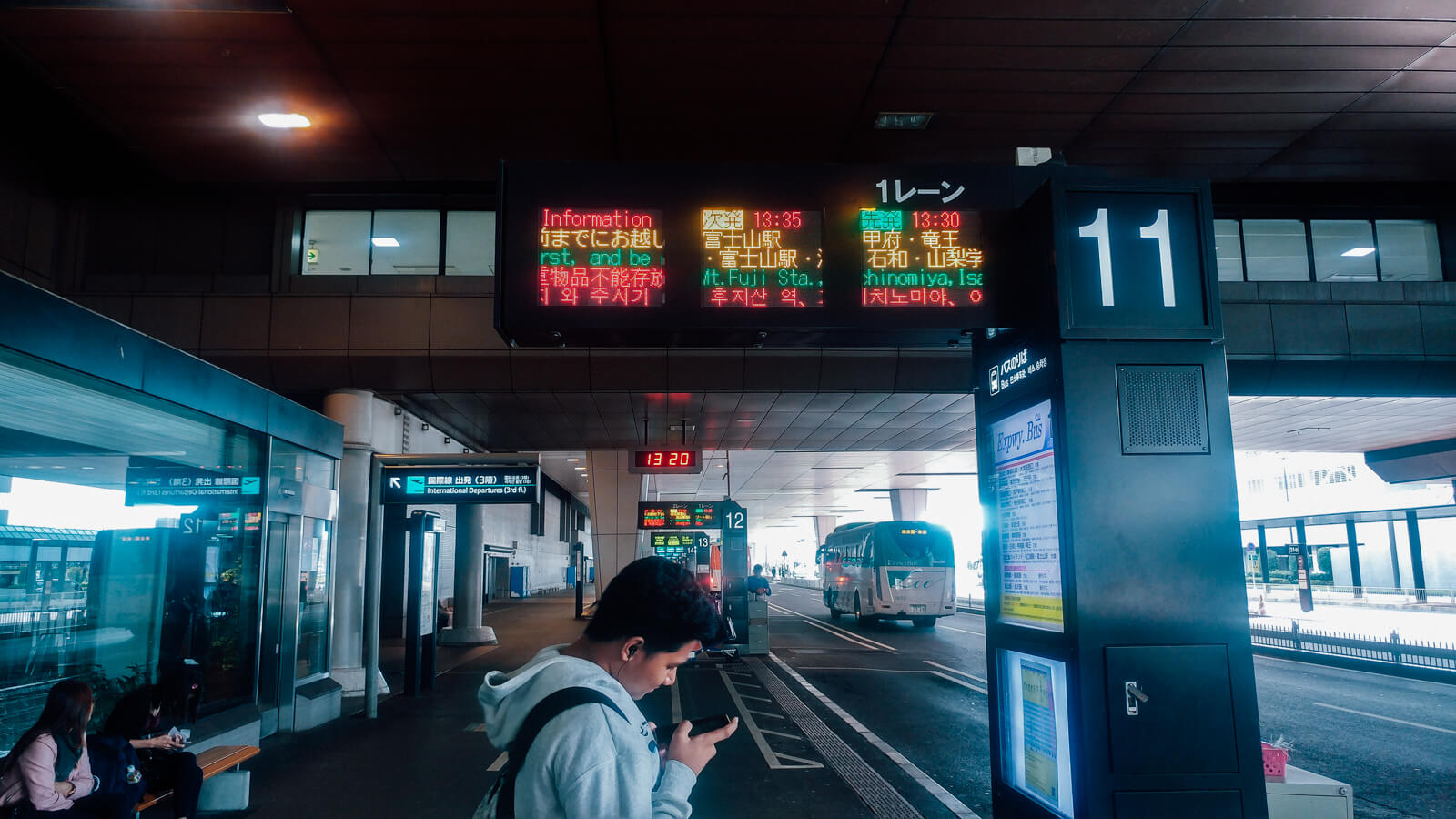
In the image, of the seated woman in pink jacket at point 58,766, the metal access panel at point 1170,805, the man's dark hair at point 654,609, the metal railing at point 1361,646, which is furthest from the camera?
the metal railing at point 1361,646

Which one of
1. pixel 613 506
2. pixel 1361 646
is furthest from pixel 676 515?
pixel 1361 646

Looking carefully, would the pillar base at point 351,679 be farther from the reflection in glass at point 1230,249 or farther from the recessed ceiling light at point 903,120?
the reflection in glass at point 1230,249

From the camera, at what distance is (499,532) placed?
3669 centimetres

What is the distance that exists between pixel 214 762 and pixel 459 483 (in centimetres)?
545

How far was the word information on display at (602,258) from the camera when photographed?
5575 millimetres

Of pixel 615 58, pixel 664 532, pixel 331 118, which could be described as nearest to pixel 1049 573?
pixel 615 58

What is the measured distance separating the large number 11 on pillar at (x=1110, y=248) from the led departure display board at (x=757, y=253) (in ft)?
1.79

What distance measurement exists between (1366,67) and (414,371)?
12.5m

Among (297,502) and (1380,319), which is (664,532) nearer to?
(297,502)

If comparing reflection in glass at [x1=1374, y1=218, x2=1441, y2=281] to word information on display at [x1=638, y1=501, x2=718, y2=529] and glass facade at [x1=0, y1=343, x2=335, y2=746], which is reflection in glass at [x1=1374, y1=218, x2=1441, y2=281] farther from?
glass facade at [x1=0, y1=343, x2=335, y2=746]

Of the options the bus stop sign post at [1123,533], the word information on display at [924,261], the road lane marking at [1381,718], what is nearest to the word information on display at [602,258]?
the word information on display at [924,261]

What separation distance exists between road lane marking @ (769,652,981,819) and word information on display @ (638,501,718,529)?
9.48 meters

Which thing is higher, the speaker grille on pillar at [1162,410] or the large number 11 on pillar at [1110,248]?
the large number 11 on pillar at [1110,248]

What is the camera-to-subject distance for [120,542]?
846 centimetres
